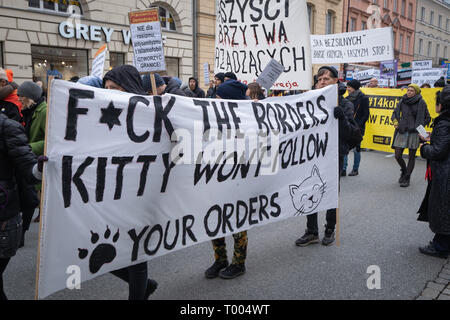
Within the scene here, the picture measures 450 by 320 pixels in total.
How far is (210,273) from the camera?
3521 millimetres

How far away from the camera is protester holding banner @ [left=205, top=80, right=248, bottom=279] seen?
3.46 m

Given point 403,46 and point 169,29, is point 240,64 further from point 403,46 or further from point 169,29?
point 403,46

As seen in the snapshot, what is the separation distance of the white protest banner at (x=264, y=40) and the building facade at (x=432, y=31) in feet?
145

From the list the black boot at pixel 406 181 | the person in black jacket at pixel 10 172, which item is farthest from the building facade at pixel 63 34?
the black boot at pixel 406 181

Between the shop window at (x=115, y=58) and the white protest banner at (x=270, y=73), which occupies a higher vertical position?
the shop window at (x=115, y=58)

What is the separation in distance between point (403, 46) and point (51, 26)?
38.2m

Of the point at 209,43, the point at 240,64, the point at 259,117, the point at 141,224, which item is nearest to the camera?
the point at 141,224

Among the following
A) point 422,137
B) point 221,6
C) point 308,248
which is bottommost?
point 308,248

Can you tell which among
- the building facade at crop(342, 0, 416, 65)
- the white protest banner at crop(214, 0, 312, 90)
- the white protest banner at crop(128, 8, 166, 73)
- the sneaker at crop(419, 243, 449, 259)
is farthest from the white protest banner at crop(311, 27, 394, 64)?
the building facade at crop(342, 0, 416, 65)

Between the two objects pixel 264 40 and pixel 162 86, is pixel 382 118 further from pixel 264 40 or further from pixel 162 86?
pixel 162 86

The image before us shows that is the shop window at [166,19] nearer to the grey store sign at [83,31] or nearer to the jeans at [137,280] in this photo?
the grey store sign at [83,31]

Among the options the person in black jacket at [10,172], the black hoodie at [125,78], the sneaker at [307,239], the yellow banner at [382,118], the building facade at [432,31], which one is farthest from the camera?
the building facade at [432,31]

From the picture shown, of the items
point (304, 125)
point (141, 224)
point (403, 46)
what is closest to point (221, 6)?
point (304, 125)

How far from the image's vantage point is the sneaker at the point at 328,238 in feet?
14.2
